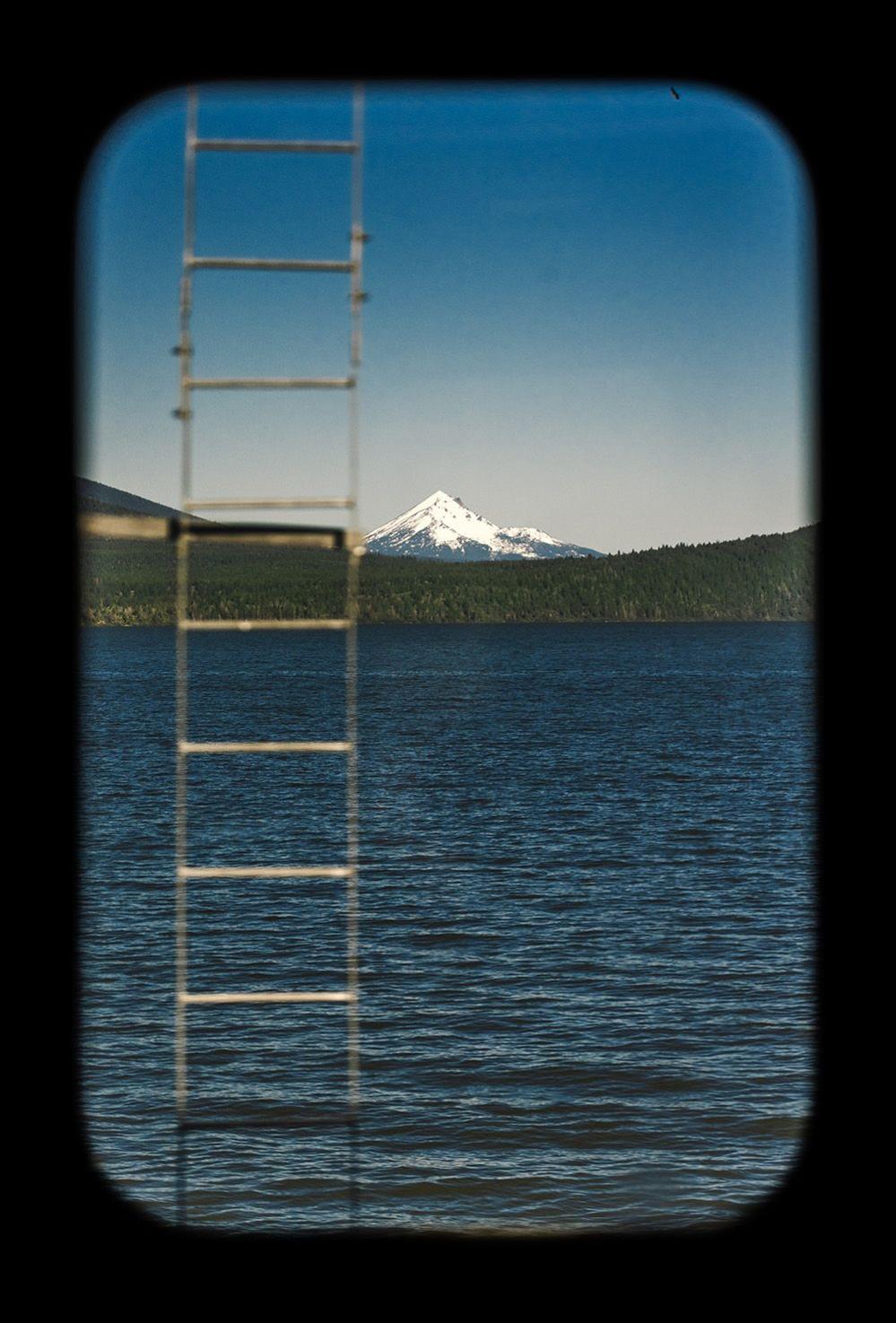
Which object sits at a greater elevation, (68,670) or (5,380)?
(5,380)

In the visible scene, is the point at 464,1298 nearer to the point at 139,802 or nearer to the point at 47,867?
the point at 47,867

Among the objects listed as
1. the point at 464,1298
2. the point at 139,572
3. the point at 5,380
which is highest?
the point at 139,572

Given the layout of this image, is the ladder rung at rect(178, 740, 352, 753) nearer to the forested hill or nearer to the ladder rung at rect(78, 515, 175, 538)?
the ladder rung at rect(78, 515, 175, 538)

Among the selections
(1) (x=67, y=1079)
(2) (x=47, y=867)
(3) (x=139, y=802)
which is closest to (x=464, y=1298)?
(1) (x=67, y=1079)

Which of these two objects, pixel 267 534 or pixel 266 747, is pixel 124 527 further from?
pixel 266 747

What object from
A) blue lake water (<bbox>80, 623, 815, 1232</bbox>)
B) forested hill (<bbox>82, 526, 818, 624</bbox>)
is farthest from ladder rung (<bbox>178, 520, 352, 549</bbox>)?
forested hill (<bbox>82, 526, 818, 624</bbox>)

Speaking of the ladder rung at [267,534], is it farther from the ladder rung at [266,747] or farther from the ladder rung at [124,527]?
the ladder rung at [266,747]

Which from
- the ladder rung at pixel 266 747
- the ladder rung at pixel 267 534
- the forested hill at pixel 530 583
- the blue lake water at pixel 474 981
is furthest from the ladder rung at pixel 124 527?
the forested hill at pixel 530 583

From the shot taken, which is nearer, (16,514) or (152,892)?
(16,514)
